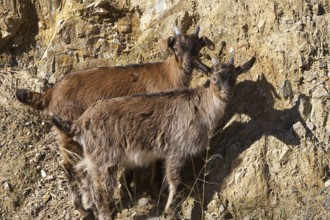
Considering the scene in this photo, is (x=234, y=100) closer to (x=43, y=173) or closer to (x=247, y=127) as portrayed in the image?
(x=247, y=127)

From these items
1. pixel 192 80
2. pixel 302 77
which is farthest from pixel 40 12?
pixel 302 77

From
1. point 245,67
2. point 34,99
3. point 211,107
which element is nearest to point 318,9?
point 245,67

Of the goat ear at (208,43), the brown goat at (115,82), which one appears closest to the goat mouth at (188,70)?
the brown goat at (115,82)

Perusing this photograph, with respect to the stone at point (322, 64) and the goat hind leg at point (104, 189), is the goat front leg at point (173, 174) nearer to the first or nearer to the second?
the goat hind leg at point (104, 189)

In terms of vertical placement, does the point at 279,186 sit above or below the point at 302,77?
below

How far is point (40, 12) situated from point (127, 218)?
3.94 m

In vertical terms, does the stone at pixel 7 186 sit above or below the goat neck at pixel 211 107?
below

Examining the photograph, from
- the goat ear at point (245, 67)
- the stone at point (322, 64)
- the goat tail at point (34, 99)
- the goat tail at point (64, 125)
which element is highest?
the goat ear at point (245, 67)

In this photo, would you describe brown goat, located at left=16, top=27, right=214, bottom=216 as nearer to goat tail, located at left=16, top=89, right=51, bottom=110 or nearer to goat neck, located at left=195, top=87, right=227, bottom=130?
goat tail, located at left=16, top=89, right=51, bottom=110

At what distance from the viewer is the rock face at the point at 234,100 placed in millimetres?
9203

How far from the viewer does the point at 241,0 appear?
10.5 metres

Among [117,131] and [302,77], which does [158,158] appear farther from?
[302,77]

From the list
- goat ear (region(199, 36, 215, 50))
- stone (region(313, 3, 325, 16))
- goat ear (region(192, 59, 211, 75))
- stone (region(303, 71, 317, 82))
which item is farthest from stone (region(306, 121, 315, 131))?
goat ear (region(199, 36, 215, 50))

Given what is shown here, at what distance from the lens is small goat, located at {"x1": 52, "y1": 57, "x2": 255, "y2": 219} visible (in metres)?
9.16
